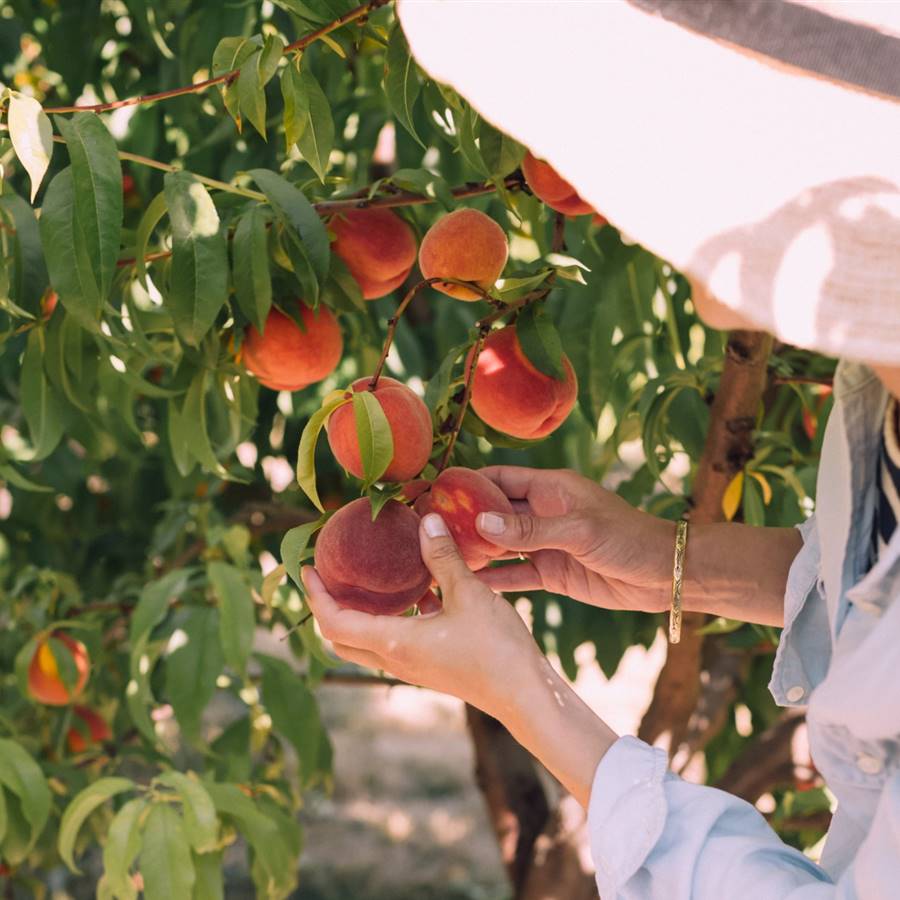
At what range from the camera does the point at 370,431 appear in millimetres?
895

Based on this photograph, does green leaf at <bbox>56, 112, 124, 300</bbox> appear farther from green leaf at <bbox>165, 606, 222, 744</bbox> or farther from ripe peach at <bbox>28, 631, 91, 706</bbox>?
ripe peach at <bbox>28, 631, 91, 706</bbox>

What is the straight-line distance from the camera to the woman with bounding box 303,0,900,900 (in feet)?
2.15

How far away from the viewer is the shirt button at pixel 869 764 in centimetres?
75

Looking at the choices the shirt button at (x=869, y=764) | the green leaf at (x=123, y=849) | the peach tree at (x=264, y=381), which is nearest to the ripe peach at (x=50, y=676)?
the peach tree at (x=264, y=381)

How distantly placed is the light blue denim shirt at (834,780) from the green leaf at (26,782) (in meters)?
0.80

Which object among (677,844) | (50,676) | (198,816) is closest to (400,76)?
(677,844)

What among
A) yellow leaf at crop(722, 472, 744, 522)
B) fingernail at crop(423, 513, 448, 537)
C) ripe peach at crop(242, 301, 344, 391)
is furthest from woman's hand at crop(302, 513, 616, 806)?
yellow leaf at crop(722, 472, 744, 522)

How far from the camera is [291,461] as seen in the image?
Result: 6.17 feet

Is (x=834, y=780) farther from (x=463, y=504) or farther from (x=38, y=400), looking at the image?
(x=38, y=400)

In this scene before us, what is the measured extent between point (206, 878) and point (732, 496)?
708 mm

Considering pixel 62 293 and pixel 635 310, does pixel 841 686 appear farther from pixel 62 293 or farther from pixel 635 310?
pixel 635 310

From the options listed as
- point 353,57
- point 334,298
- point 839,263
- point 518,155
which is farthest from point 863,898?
point 353,57

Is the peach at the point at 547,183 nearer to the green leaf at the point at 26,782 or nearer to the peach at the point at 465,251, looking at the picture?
the peach at the point at 465,251

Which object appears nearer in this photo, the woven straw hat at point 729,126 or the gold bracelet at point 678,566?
the woven straw hat at point 729,126
